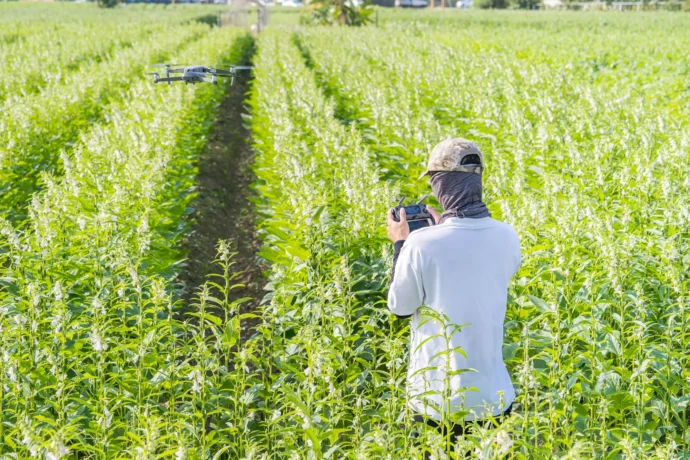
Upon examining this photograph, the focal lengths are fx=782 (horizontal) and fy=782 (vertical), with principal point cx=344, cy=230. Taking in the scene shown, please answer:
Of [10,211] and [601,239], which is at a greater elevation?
[601,239]

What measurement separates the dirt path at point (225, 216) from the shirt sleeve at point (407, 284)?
7.29 feet

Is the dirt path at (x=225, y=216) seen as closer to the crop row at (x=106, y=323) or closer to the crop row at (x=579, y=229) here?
the crop row at (x=106, y=323)

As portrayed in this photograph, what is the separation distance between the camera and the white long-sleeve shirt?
130 inches

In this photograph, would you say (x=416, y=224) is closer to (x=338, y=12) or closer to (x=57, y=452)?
(x=57, y=452)

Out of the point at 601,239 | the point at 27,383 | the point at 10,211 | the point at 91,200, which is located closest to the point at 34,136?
the point at 10,211

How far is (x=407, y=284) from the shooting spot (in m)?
3.33

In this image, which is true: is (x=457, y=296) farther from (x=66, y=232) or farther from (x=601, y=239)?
(x=66, y=232)

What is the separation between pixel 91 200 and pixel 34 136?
151 inches

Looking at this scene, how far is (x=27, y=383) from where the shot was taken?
12.7ft

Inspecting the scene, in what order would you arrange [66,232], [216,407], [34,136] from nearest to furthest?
[216,407] → [66,232] → [34,136]

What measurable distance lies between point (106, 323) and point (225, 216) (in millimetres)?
6372

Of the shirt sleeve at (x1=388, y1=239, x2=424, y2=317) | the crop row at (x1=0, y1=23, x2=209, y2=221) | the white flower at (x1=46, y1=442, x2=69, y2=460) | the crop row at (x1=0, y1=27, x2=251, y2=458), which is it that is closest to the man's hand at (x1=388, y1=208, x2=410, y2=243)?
the shirt sleeve at (x1=388, y1=239, x2=424, y2=317)

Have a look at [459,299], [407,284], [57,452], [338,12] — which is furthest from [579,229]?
[338,12]

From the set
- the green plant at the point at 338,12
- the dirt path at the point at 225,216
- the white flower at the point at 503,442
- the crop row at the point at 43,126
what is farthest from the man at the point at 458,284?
the green plant at the point at 338,12
